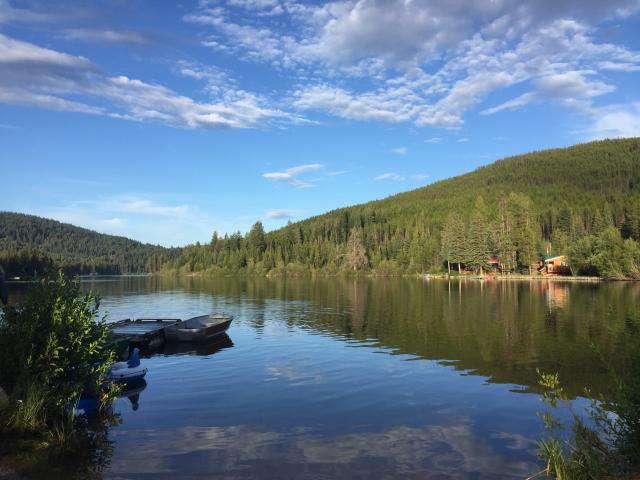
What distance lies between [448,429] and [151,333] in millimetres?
25508

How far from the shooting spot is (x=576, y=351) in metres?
29.4

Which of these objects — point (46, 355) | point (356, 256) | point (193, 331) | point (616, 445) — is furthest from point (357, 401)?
point (356, 256)

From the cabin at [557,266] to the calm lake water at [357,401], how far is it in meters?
102

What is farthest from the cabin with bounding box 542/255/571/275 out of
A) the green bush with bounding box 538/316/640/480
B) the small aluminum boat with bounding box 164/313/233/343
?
the green bush with bounding box 538/316/640/480

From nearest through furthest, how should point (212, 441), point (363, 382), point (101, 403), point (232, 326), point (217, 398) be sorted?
Result: point (212, 441)
point (101, 403)
point (217, 398)
point (363, 382)
point (232, 326)

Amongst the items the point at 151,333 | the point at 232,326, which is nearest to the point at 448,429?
the point at 151,333

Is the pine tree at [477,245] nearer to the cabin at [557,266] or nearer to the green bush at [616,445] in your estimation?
the cabin at [557,266]

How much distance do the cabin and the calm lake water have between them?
336 feet

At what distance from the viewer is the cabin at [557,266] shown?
133125 millimetres

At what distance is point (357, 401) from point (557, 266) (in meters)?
135

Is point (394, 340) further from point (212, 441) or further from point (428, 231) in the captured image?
point (428, 231)

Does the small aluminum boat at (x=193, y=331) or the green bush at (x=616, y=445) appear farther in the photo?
the small aluminum boat at (x=193, y=331)

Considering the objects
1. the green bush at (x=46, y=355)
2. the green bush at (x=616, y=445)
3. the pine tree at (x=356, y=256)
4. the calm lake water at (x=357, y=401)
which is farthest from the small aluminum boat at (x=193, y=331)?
the pine tree at (x=356, y=256)

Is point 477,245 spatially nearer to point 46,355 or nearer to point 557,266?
point 557,266
